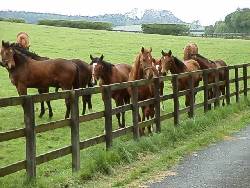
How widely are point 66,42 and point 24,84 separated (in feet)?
96.6

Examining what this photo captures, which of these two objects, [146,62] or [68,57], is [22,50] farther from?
[68,57]

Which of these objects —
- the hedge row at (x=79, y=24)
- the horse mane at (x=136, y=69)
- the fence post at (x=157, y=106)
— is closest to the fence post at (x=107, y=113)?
the fence post at (x=157, y=106)

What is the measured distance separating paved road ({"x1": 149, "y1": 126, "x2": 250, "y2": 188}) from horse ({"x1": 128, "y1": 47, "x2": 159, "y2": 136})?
214 centimetres

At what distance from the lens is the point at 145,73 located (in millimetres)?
11344

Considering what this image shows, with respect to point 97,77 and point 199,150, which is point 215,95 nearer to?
point 97,77

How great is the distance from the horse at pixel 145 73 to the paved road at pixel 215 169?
2.14 meters

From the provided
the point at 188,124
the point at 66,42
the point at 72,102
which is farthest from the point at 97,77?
the point at 66,42

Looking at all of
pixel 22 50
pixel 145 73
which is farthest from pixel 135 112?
pixel 22 50

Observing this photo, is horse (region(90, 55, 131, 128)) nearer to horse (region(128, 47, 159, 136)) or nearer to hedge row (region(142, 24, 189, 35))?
horse (region(128, 47, 159, 136))

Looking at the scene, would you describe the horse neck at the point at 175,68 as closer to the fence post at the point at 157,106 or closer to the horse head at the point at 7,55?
the fence post at the point at 157,106

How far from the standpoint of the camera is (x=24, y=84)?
47.3 feet

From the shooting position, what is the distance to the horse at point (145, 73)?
1129cm

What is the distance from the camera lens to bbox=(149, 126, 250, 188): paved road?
7160 mm

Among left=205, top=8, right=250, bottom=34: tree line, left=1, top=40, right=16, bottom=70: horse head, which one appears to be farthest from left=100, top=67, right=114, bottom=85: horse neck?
left=205, top=8, right=250, bottom=34: tree line
